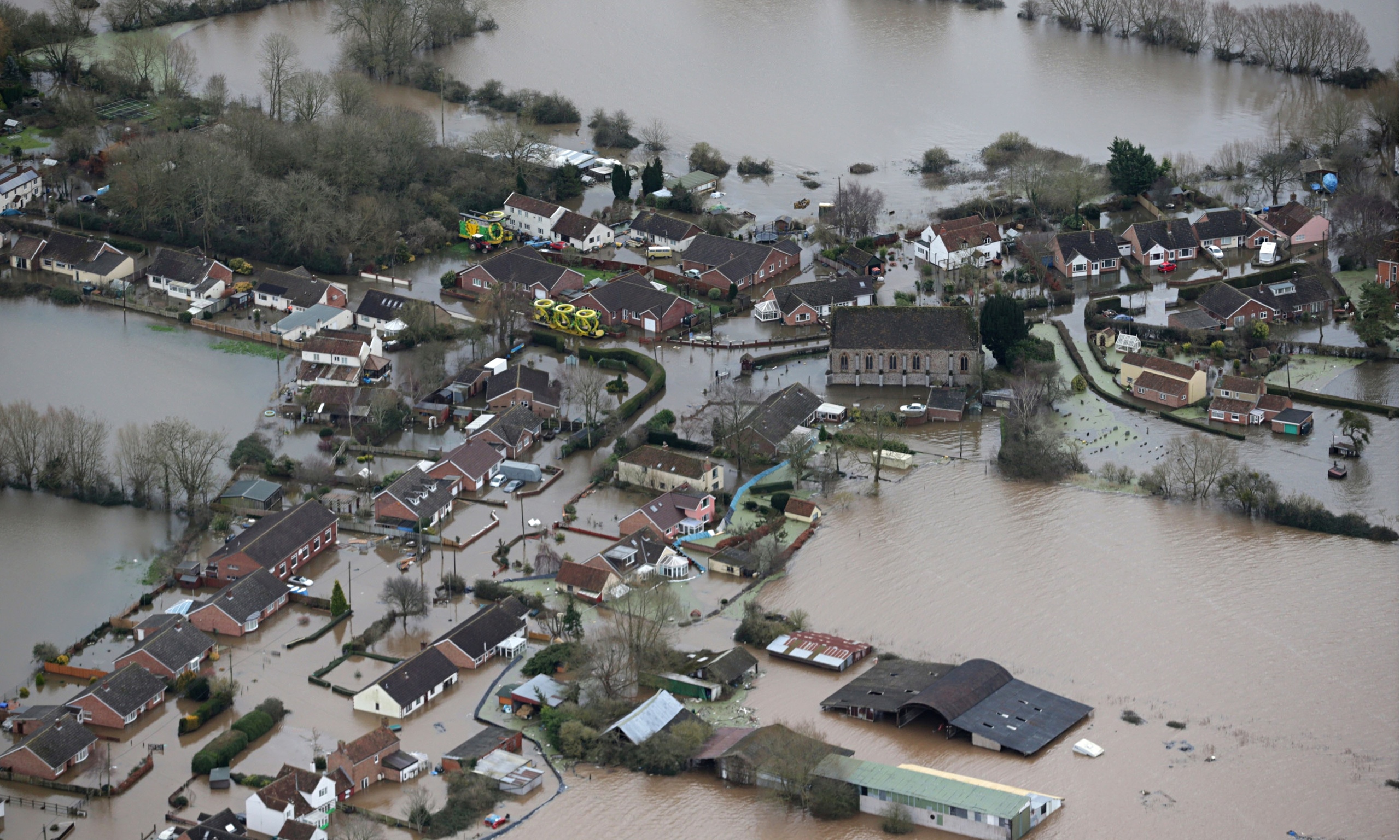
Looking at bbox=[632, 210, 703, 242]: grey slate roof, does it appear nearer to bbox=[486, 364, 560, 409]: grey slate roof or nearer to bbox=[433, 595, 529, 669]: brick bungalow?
bbox=[486, 364, 560, 409]: grey slate roof

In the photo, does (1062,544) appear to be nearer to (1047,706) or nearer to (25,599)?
(1047,706)

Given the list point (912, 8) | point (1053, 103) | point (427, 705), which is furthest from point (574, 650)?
point (912, 8)

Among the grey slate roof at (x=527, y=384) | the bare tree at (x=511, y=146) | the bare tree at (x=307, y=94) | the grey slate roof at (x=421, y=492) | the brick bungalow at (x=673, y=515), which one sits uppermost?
the bare tree at (x=307, y=94)

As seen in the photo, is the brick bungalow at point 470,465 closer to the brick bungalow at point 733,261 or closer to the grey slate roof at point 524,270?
the grey slate roof at point 524,270

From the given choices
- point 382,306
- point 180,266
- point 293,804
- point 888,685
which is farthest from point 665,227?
point 293,804

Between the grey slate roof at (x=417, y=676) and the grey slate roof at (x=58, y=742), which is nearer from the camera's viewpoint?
the grey slate roof at (x=58, y=742)

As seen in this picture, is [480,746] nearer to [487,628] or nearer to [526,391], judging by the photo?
[487,628]

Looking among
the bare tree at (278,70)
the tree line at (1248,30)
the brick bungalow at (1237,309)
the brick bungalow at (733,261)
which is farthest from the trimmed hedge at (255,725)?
the tree line at (1248,30)
